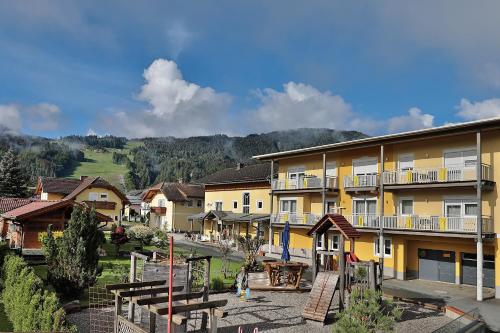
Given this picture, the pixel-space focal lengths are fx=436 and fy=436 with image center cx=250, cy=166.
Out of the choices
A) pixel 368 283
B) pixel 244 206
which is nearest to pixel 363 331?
pixel 368 283

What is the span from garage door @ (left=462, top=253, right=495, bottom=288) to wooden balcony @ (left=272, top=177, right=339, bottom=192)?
991cm

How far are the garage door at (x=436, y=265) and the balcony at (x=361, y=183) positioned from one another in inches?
194

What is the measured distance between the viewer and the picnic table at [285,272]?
2058cm

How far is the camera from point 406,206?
2747 cm

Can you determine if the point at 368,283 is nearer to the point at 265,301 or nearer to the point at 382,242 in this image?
the point at 265,301

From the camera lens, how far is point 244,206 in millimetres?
44531

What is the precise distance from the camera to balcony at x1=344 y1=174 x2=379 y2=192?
28219mm

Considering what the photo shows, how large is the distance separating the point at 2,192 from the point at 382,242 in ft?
165

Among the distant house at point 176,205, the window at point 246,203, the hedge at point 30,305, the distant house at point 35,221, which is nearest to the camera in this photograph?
the hedge at point 30,305

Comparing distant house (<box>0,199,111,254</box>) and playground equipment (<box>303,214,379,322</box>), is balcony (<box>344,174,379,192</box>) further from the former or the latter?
distant house (<box>0,199,111,254</box>)

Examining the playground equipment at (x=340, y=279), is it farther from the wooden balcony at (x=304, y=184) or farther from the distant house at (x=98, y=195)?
the distant house at (x=98, y=195)

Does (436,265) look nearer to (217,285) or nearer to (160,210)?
(217,285)

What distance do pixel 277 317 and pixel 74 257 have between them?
775 cm

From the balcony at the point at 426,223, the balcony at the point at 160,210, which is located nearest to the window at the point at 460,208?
the balcony at the point at 426,223
